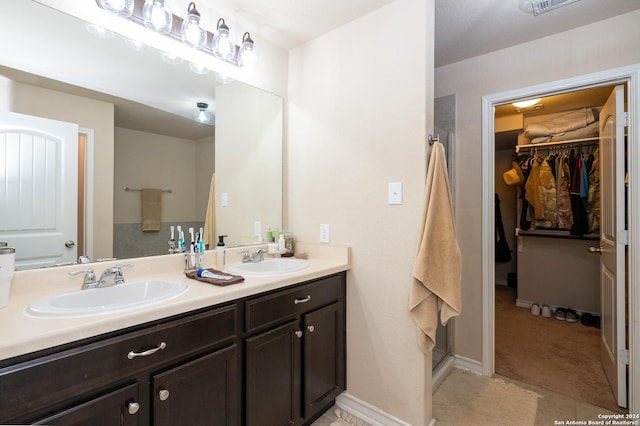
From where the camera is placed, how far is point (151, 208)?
1.64 metres

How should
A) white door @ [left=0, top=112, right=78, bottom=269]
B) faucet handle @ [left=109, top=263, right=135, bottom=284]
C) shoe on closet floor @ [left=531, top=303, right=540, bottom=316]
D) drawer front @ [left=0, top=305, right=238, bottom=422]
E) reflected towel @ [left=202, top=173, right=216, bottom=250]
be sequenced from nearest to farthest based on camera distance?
drawer front @ [left=0, top=305, right=238, bottom=422] < white door @ [left=0, top=112, right=78, bottom=269] < faucet handle @ [left=109, top=263, right=135, bottom=284] < reflected towel @ [left=202, top=173, right=216, bottom=250] < shoe on closet floor @ [left=531, top=303, right=540, bottom=316]

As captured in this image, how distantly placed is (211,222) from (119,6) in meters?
1.16

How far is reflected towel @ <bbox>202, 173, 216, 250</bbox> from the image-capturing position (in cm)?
183

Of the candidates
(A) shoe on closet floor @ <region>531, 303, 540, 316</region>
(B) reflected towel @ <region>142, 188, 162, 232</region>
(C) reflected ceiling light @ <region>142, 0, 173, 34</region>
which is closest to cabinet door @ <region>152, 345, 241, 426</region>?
(B) reflected towel @ <region>142, 188, 162, 232</region>

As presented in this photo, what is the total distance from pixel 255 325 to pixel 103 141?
1159 mm

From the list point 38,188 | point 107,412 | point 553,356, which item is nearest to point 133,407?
point 107,412

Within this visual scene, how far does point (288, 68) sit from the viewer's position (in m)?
2.27

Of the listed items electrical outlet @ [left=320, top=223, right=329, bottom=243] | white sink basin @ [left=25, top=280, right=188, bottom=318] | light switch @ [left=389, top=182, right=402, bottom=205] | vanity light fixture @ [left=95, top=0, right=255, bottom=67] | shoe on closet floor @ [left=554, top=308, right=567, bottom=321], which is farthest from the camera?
shoe on closet floor @ [left=554, top=308, right=567, bottom=321]

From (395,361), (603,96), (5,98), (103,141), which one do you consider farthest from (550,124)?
(5,98)

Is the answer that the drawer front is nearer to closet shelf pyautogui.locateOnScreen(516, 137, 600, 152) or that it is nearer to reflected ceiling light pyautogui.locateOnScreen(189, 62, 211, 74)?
reflected ceiling light pyautogui.locateOnScreen(189, 62, 211, 74)

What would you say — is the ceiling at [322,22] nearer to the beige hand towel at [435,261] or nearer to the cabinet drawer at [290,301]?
the beige hand towel at [435,261]

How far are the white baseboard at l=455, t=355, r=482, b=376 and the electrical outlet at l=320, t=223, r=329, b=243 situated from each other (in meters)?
1.54

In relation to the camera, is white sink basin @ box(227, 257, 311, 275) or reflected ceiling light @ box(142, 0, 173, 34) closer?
reflected ceiling light @ box(142, 0, 173, 34)

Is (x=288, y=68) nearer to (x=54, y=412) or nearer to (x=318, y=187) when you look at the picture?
(x=318, y=187)
